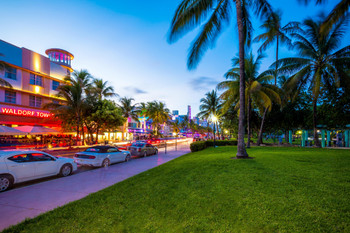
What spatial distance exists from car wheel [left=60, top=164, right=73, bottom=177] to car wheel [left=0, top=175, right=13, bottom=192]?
220 cm

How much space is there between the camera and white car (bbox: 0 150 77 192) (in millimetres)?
6750

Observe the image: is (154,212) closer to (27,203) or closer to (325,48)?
(27,203)

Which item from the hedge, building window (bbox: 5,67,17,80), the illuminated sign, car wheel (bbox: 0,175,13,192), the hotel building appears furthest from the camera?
building window (bbox: 5,67,17,80)

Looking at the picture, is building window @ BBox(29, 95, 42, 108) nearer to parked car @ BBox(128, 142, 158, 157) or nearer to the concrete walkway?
parked car @ BBox(128, 142, 158, 157)

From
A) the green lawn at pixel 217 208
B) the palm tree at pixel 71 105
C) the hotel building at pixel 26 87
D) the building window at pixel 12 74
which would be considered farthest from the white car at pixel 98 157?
the building window at pixel 12 74

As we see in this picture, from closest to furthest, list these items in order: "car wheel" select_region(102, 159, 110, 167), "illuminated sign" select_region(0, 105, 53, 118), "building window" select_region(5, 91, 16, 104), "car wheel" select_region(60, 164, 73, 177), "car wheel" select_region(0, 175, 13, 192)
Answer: "car wheel" select_region(0, 175, 13, 192) < "car wheel" select_region(60, 164, 73, 177) < "car wheel" select_region(102, 159, 110, 167) < "illuminated sign" select_region(0, 105, 53, 118) < "building window" select_region(5, 91, 16, 104)

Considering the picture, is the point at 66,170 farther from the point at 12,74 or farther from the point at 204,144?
the point at 12,74

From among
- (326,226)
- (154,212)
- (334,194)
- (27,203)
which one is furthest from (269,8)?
(27,203)

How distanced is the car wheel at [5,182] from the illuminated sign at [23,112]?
22.2m

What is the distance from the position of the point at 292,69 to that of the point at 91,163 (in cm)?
2147

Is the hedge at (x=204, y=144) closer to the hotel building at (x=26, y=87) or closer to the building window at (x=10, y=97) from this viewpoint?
the hotel building at (x=26, y=87)

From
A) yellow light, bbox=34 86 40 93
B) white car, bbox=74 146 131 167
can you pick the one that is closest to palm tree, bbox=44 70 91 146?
yellow light, bbox=34 86 40 93

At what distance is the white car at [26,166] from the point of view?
6750 mm

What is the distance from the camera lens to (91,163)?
35.7 ft
